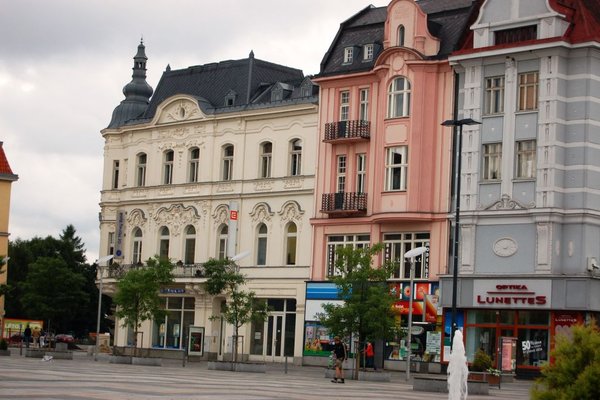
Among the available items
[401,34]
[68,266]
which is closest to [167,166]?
[401,34]

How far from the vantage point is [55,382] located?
32062mm

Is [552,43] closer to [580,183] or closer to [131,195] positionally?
[580,183]

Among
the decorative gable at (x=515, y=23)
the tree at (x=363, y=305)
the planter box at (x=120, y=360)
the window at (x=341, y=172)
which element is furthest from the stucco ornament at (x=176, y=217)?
the tree at (x=363, y=305)

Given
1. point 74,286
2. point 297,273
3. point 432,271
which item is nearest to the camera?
point 432,271

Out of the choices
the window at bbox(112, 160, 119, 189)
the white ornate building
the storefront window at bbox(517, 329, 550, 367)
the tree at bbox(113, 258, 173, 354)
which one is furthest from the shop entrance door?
the window at bbox(112, 160, 119, 189)

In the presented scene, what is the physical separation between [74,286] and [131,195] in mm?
6724

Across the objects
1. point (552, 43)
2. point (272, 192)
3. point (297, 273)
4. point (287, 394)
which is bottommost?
point (287, 394)

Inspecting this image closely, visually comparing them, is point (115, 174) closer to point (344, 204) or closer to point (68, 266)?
point (344, 204)

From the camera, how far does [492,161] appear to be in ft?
194

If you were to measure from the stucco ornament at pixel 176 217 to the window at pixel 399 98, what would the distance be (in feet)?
51.1

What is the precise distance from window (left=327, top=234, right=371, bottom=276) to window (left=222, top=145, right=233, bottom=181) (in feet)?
30.2

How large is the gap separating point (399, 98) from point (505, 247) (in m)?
9.62

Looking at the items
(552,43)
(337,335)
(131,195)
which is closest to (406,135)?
(552,43)

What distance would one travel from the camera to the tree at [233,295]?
5928 centimetres
